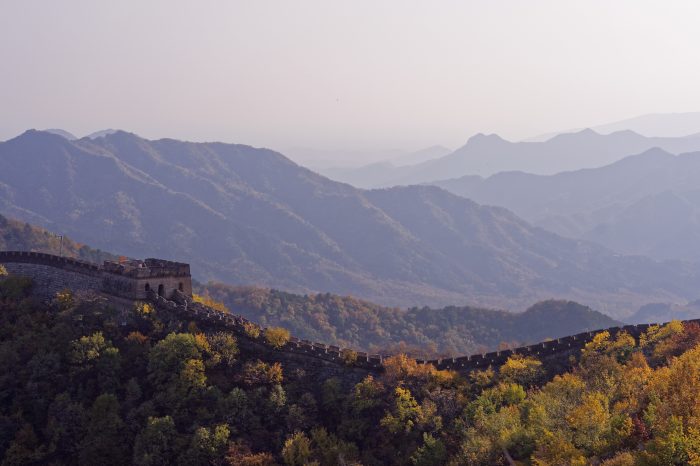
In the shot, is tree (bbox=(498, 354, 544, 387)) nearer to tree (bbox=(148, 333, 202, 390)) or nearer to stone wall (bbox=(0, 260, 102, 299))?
tree (bbox=(148, 333, 202, 390))

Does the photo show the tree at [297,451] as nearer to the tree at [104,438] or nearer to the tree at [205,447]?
the tree at [205,447]

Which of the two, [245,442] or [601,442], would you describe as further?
→ [245,442]

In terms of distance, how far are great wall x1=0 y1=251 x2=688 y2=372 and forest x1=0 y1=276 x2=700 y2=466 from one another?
1.50 m

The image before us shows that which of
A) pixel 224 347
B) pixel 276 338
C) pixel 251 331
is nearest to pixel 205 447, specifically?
pixel 224 347

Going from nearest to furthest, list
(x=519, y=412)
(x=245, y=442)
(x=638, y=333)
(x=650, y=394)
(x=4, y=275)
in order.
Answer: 1. (x=650, y=394)
2. (x=519, y=412)
3. (x=245, y=442)
4. (x=638, y=333)
5. (x=4, y=275)

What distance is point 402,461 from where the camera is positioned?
182 ft

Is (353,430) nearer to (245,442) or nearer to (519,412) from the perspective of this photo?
(245,442)

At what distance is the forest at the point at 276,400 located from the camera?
51.2 m

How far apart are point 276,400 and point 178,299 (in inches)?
824

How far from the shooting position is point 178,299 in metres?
78.8

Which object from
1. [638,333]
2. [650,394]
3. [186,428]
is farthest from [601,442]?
[186,428]

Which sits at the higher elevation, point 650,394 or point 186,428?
point 650,394

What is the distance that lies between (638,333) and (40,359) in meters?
51.1

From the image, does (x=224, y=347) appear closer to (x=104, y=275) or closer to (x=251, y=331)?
(x=251, y=331)
